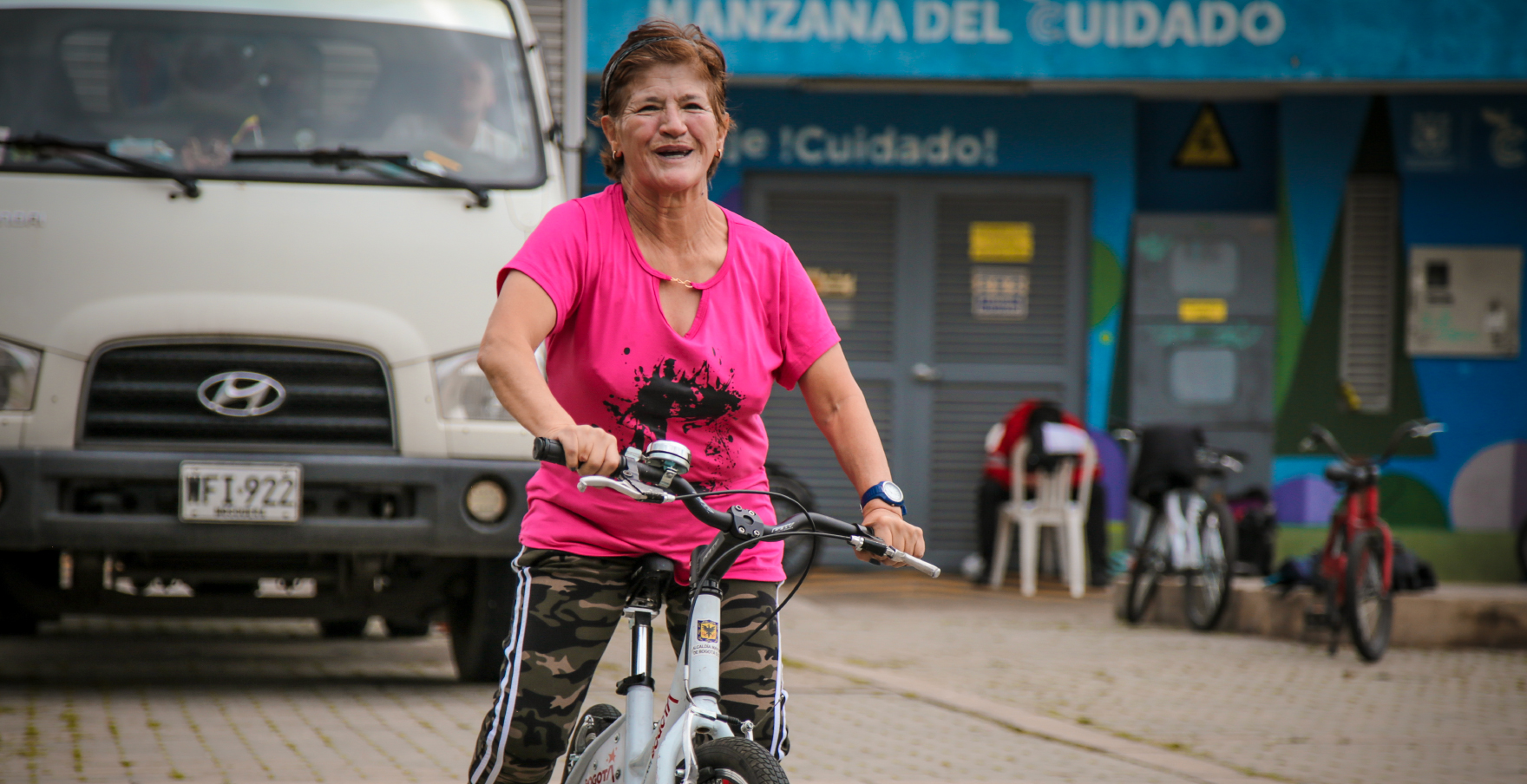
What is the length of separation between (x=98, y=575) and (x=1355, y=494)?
6342 mm

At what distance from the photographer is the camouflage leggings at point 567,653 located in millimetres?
2811

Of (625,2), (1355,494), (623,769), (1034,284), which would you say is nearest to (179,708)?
(623,769)

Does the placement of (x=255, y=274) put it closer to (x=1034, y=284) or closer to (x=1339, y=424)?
(x=1034, y=284)

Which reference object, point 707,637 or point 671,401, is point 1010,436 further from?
point 707,637

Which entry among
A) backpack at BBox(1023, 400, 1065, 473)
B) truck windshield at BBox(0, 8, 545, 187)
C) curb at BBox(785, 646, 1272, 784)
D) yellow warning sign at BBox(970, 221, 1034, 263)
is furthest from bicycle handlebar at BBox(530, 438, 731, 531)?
yellow warning sign at BBox(970, 221, 1034, 263)

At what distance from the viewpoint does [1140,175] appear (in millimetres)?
13133

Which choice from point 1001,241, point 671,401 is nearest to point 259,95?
point 671,401

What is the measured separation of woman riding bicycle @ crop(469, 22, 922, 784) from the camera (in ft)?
9.07

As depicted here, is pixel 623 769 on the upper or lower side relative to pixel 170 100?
lower

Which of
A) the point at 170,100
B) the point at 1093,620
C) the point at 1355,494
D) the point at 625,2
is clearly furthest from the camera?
the point at 625,2

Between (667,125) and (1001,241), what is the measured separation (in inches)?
408

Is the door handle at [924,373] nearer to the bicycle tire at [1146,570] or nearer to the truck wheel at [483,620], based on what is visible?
the bicycle tire at [1146,570]

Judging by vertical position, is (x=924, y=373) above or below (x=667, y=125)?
below

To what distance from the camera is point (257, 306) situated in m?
5.61
